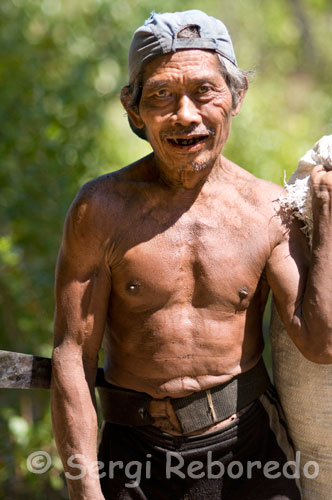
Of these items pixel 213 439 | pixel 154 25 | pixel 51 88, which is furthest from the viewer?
→ pixel 51 88

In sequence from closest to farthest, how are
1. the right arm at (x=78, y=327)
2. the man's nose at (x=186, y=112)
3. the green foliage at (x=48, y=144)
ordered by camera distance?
the man's nose at (x=186, y=112) → the right arm at (x=78, y=327) → the green foliage at (x=48, y=144)

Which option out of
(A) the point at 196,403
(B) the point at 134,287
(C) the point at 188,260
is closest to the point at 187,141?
(C) the point at 188,260

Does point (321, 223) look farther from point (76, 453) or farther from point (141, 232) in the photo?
point (76, 453)

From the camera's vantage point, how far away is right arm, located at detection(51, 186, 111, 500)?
233 centimetres

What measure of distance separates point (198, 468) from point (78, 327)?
568mm

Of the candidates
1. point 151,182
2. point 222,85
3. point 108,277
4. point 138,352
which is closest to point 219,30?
point 222,85

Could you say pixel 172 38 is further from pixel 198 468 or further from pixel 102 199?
pixel 198 468

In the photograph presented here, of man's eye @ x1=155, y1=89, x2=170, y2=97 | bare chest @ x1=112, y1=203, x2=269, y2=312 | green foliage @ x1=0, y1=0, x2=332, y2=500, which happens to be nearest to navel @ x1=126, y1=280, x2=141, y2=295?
bare chest @ x1=112, y1=203, x2=269, y2=312

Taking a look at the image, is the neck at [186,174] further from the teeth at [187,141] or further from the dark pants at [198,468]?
the dark pants at [198,468]

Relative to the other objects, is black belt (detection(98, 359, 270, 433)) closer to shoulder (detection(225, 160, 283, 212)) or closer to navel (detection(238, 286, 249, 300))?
navel (detection(238, 286, 249, 300))

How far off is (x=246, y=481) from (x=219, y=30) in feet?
4.47

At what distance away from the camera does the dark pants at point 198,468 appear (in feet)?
7.88

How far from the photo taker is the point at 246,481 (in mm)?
2414

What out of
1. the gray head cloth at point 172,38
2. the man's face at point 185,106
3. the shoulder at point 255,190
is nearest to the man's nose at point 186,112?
the man's face at point 185,106
